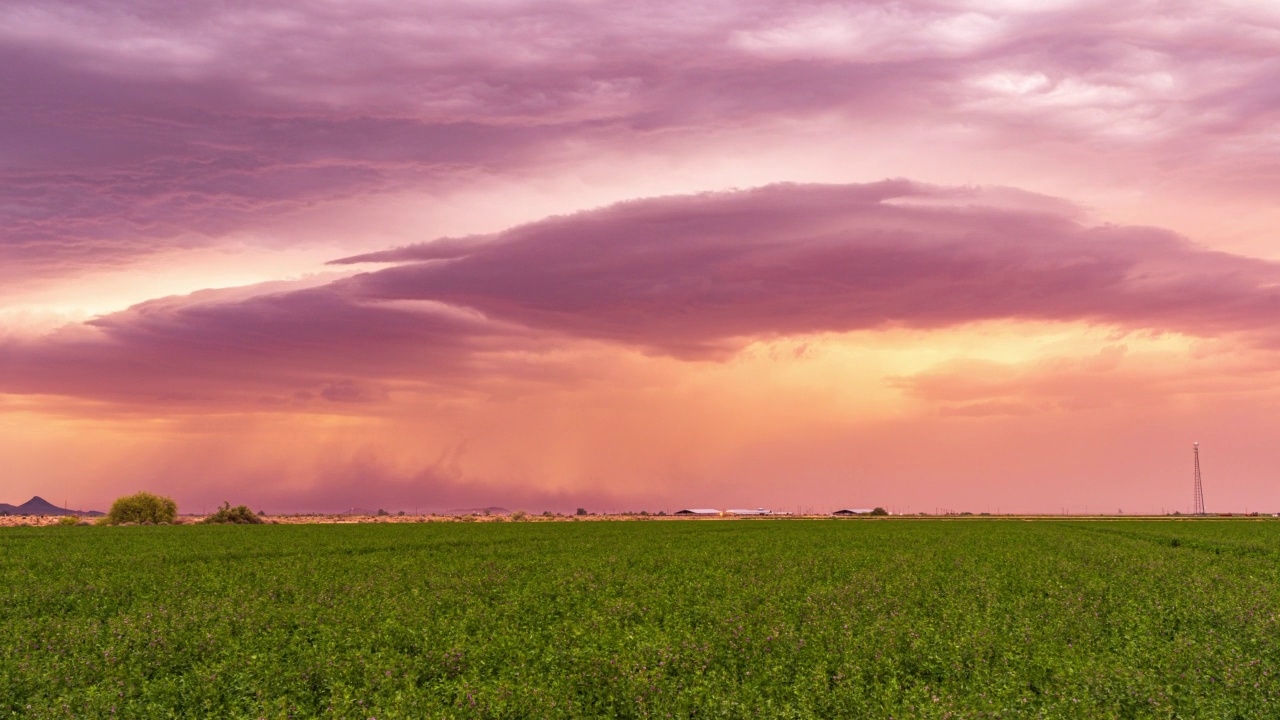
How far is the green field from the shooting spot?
14891 millimetres

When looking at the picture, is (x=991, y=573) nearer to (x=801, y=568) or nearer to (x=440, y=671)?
(x=801, y=568)

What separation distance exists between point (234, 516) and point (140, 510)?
1181 centimetres

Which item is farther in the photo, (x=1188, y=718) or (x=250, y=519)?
(x=250, y=519)

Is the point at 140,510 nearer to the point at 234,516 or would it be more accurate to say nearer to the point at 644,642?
the point at 234,516

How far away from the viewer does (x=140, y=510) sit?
11312 cm

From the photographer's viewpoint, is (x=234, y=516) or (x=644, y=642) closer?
(x=644, y=642)

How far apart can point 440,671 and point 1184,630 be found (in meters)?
17.7

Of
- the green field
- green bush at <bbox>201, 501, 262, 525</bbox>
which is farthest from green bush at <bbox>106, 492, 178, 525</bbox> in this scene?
the green field

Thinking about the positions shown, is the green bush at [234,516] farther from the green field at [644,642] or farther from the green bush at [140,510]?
the green field at [644,642]

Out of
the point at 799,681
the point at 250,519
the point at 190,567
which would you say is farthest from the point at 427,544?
the point at 250,519

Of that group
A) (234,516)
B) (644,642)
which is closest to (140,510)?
(234,516)

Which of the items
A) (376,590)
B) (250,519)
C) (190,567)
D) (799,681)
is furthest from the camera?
(250,519)

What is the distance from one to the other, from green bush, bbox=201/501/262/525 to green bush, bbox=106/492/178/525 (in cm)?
608

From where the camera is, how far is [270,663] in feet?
57.5
